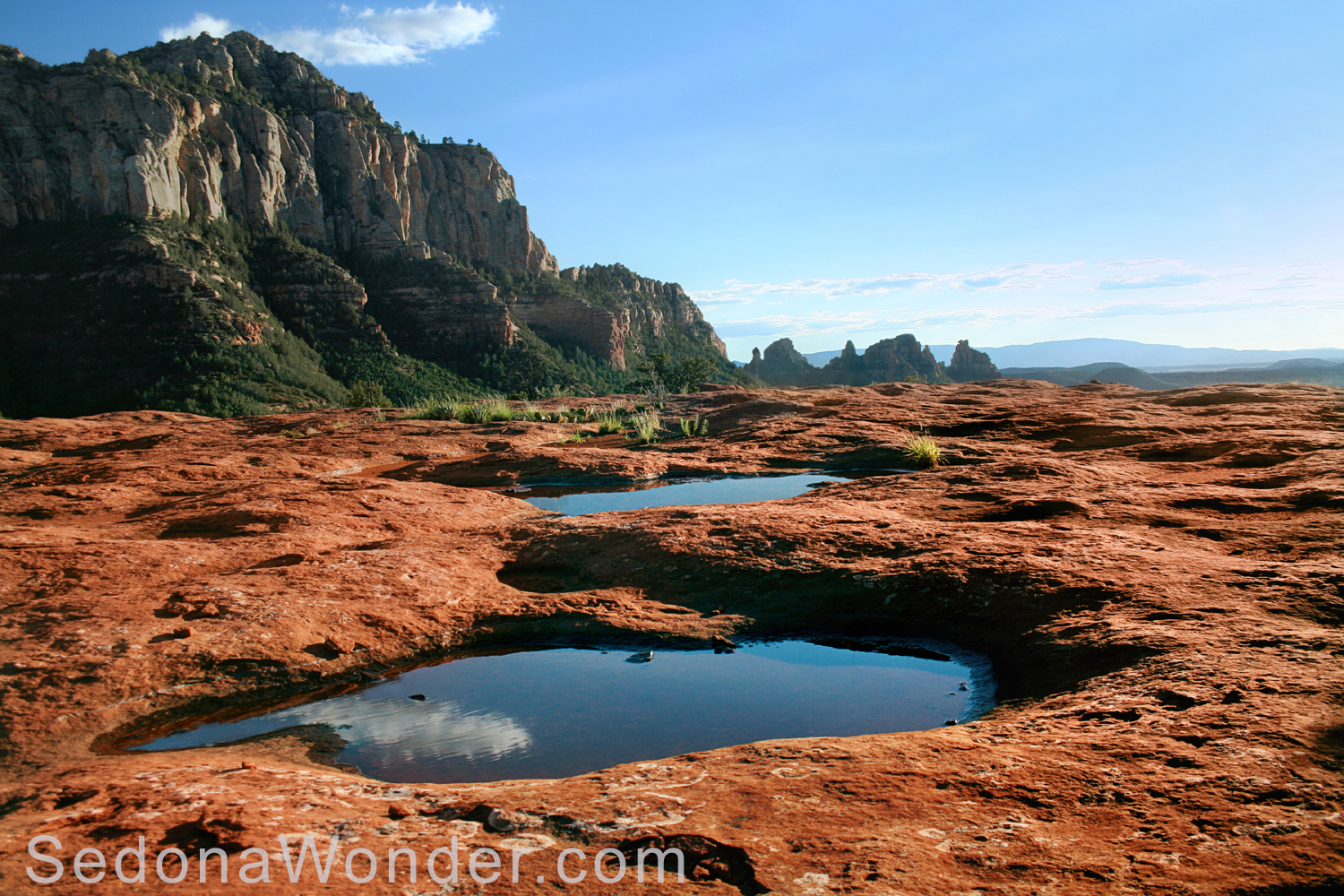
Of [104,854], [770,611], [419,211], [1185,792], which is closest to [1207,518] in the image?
[770,611]

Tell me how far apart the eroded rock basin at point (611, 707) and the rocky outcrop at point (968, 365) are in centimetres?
13573

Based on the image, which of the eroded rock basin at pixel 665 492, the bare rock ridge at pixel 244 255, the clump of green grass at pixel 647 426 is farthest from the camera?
the bare rock ridge at pixel 244 255

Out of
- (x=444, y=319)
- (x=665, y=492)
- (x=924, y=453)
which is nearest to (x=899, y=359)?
(x=444, y=319)

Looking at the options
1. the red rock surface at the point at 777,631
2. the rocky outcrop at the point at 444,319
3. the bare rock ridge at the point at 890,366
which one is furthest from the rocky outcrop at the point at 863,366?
the red rock surface at the point at 777,631

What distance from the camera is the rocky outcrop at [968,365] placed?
13012cm

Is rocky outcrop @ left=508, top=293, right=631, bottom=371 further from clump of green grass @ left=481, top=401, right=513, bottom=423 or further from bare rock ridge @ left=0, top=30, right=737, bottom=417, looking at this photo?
clump of green grass @ left=481, top=401, right=513, bottom=423

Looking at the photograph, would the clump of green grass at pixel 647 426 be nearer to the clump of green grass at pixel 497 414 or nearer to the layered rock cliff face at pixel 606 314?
the clump of green grass at pixel 497 414

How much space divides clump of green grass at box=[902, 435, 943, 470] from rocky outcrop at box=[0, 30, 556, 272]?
76175 mm

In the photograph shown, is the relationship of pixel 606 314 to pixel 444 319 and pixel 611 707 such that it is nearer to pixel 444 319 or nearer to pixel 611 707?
pixel 444 319

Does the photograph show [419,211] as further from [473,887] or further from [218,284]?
[473,887]

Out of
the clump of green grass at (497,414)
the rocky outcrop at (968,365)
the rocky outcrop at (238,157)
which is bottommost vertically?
the clump of green grass at (497,414)

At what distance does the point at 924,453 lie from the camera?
1080 cm

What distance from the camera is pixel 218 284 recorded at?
6103 centimetres

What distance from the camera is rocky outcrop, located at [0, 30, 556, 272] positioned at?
6412 centimetres
